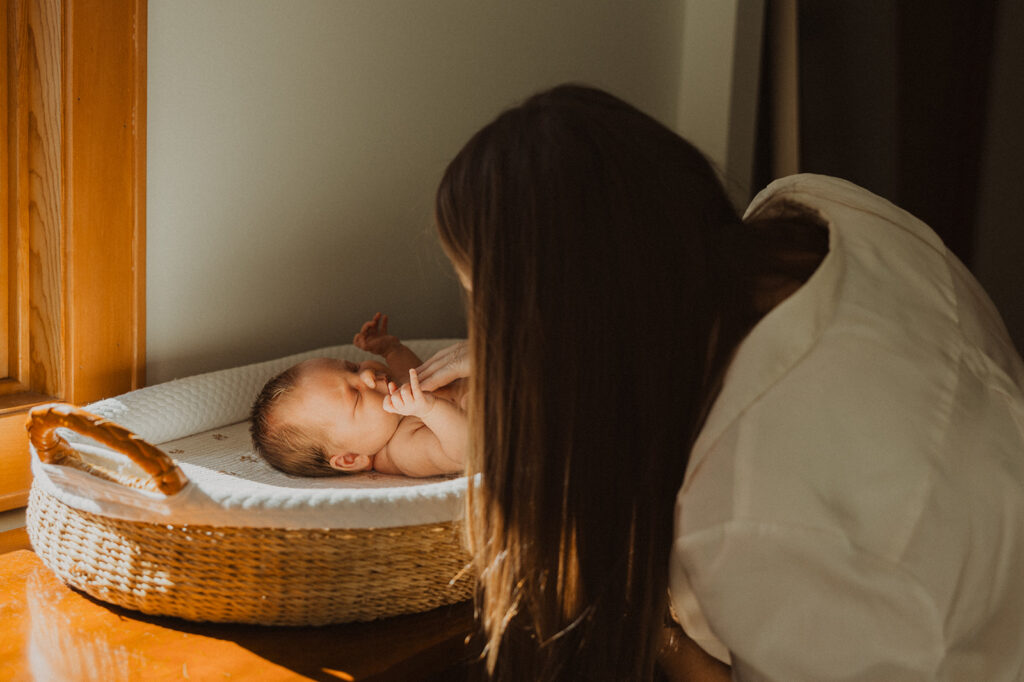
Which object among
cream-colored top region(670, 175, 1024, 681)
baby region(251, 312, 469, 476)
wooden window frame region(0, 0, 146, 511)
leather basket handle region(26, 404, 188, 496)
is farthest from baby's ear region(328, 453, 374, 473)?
cream-colored top region(670, 175, 1024, 681)

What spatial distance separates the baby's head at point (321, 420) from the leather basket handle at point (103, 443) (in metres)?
0.35

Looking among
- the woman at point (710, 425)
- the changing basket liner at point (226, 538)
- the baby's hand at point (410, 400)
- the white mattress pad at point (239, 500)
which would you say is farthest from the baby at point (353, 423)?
the woman at point (710, 425)

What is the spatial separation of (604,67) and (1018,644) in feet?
4.92

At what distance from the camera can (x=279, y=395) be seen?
49.4 inches

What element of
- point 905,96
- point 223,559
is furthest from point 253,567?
point 905,96

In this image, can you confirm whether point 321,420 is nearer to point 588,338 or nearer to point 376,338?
point 376,338

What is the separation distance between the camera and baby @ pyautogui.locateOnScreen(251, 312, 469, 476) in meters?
1.22

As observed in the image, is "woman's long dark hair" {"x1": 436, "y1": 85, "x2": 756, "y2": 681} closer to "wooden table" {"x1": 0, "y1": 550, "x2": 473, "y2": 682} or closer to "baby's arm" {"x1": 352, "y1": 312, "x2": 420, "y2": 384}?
"wooden table" {"x1": 0, "y1": 550, "x2": 473, "y2": 682}

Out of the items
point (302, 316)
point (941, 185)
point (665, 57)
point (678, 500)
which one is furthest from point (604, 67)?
point (678, 500)

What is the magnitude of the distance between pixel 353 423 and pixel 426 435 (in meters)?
0.10

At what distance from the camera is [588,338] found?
2.24 ft

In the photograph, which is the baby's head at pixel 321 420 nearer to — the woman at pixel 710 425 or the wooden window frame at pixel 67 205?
the wooden window frame at pixel 67 205

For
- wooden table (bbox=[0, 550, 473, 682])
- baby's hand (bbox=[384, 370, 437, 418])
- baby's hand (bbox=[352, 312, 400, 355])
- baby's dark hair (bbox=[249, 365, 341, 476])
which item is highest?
baby's hand (bbox=[352, 312, 400, 355])

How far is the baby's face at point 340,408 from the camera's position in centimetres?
125
